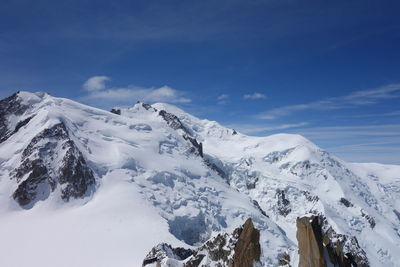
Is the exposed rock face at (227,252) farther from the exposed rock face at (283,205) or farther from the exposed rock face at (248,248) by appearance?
the exposed rock face at (283,205)

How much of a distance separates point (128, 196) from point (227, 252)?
46140 mm

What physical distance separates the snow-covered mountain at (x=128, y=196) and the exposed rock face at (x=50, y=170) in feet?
0.70

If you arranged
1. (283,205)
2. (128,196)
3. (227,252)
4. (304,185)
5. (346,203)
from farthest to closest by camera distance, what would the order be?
(304,185)
(346,203)
(283,205)
(128,196)
(227,252)

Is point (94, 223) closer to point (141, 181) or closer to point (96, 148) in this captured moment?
point (141, 181)

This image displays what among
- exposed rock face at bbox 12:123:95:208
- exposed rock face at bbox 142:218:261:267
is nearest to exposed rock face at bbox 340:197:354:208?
exposed rock face at bbox 12:123:95:208

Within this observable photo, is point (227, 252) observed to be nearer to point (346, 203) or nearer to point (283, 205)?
point (283, 205)

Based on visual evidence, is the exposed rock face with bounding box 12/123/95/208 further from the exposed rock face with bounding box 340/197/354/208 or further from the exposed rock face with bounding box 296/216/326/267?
the exposed rock face with bounding box 340/197/354/208

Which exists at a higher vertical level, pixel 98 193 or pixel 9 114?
pixel 9 114

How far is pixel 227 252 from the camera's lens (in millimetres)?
25844

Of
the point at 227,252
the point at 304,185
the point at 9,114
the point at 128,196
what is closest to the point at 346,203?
the point at 304,185

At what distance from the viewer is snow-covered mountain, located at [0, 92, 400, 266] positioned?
52562mm

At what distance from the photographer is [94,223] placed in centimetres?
5909

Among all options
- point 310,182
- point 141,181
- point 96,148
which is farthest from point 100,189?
point 310,182

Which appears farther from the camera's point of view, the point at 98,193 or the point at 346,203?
the point at 346,203
